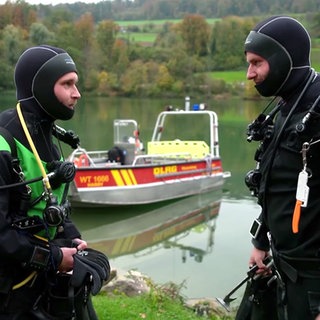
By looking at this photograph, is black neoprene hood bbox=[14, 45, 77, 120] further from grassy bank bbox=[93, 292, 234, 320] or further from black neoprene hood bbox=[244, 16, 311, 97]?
grassy bank bbox=[93, 292, 234, 320]

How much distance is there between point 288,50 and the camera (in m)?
2.16

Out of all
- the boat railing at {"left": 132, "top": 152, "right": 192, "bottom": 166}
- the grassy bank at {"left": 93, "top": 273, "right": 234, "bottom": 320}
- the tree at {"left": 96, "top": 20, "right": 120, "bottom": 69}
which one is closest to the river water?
the boat railing at {"left": 132, "top": 152, "right": 192, "bottom": 166}

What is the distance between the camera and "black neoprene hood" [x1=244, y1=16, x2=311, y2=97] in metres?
2.17

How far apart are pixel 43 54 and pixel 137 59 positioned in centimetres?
4900

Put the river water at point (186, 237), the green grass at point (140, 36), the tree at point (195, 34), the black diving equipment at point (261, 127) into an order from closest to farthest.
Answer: the black diving equipment at point (261, 127) → the river water at point (186, 237) → the tree at point (195, 34) → the green grass at point (140, 36)

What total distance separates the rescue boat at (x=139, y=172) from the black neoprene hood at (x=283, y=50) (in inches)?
252

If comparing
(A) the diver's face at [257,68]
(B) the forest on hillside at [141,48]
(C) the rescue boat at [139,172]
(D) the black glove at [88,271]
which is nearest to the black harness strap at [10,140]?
(D) the black glove at [88,271]

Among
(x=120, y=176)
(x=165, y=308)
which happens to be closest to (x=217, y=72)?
(x=120, y=176)

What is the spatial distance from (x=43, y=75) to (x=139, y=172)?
7.60 meters

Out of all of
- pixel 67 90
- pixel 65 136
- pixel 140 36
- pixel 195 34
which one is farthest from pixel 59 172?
pixel 140 36

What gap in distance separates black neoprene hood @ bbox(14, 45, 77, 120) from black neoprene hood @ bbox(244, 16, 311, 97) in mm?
848

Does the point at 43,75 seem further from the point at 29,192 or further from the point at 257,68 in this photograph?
the point at 257,68

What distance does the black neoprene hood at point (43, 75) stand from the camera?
2.21 metres

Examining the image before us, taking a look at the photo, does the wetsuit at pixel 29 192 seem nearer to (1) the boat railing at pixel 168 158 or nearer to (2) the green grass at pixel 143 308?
(2) the green grass at pixel 143 308
